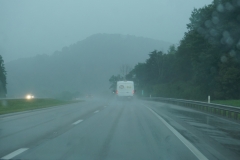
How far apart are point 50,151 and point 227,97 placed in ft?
134

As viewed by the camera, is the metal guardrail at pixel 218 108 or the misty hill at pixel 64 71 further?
the misty hill at pixel 64 71

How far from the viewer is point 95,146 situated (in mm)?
10609

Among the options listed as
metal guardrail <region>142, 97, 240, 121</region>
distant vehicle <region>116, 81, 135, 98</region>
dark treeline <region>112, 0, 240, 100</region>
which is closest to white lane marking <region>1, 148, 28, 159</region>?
metal guardrail <region>142, 97, 240, 121</region>

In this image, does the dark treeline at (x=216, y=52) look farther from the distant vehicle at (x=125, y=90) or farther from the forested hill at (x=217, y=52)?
the distant vehicle at (x=125, y=90)

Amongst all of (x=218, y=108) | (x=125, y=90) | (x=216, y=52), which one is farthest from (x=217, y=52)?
(x=218, y=108)

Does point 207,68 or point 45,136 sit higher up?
point 207,68

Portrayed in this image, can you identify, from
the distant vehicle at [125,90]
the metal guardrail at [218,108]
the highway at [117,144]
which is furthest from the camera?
the distant vehicle at [125,90]

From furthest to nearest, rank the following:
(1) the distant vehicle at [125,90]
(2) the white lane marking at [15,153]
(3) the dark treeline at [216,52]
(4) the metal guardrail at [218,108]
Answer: (1) the distant vehicle at [125,90]
(3) the dark treeline at [216,52]
(4) the metal guardrail at [218,108]
(2) the white lane marking at [15,153]

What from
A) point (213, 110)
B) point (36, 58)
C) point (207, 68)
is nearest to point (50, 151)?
point (213, 110)

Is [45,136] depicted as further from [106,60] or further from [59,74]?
[106,60]

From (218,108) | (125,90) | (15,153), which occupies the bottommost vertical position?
(15,153)

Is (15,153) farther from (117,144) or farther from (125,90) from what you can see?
(125,90)

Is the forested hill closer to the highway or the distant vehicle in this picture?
the distant vehicle

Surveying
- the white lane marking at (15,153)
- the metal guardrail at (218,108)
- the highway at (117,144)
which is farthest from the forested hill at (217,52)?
the white lane marking at (15,153)
